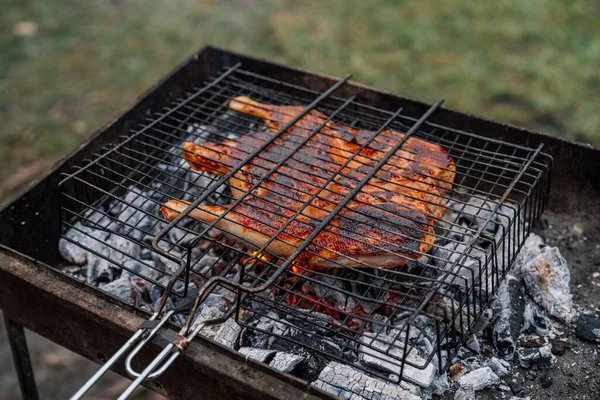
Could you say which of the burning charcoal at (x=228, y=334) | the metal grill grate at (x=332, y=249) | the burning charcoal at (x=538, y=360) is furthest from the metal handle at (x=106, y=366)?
the burning charcoal at (x=538, y=360)

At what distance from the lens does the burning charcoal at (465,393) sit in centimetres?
269

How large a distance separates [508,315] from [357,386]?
96 centimetres

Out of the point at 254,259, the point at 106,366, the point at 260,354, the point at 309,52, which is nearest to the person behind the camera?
the point at 106,366

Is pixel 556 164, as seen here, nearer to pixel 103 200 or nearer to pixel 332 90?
pixel 332 90

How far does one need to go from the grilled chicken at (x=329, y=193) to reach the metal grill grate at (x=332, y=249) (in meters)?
0.02

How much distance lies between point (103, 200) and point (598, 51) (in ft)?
19.0

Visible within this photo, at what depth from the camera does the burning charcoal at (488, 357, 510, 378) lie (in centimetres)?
284

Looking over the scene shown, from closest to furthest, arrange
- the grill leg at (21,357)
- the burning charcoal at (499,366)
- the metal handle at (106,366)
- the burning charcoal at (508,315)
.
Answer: the metal handle at (106,366)
the burning charcoal at (499,366)
the burning charcoal at (508,315)
the grill leg at (21,357)

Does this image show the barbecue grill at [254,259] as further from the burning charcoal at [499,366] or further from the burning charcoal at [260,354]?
the burning charcoal at [499,366]

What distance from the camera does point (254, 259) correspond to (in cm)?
257

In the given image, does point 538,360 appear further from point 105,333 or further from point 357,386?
point 105,333

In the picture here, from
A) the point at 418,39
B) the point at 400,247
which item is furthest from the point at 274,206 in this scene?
the point at 418,39

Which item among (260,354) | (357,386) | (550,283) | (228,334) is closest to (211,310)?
(228,334)

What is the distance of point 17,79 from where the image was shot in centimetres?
697
